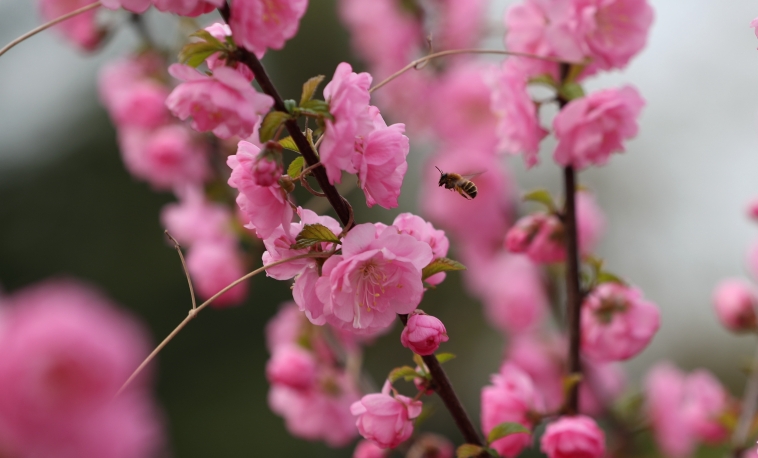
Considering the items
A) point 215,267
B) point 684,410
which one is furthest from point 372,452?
point 684,410

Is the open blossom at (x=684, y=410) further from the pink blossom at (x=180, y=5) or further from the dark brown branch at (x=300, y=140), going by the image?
the pink blossom at (x=180, y=5)

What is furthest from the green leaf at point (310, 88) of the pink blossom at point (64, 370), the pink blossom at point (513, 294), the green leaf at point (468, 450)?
the pink blossom at point (513, 294)

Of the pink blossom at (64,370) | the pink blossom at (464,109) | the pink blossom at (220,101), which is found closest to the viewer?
the pink blossom at (64,370)

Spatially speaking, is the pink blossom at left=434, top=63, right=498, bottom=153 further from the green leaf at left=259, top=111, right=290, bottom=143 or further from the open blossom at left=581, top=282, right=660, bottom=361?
the green leaf at left=259, top=111, right=290, bottom=143

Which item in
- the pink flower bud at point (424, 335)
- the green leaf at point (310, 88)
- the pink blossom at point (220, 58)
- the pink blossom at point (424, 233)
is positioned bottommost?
the pink flower bud at point (424, 335)

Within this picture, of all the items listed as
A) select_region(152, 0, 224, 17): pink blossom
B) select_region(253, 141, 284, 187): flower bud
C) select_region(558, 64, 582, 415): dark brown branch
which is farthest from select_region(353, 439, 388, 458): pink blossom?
select_region(152, 0, 224, 17): pink blossom

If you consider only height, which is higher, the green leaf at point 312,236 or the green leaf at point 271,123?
the green leaf at point 271,123

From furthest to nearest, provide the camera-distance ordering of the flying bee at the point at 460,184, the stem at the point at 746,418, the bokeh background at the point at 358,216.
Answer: the bokeh background at the point at 358,216
the stem at the point at 746,418
the flying bee at the point at 460,184

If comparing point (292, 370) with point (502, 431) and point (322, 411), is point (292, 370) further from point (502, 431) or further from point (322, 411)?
point (502, 431)
